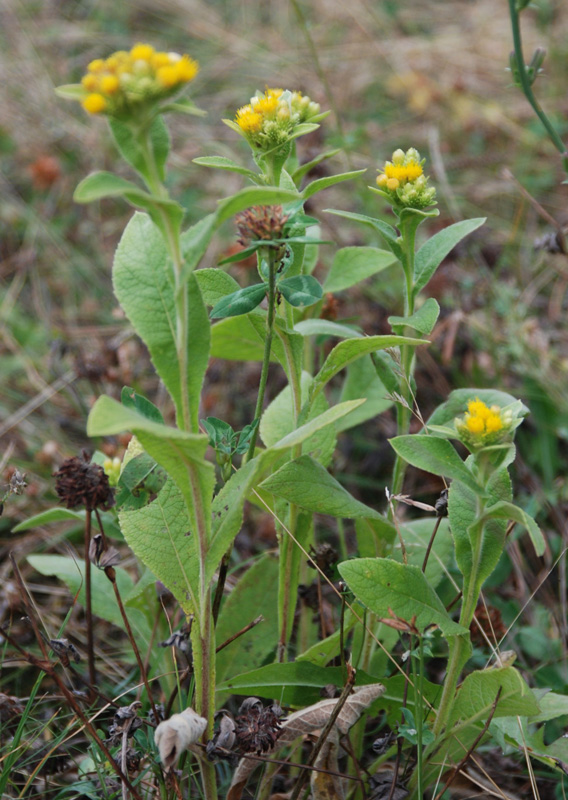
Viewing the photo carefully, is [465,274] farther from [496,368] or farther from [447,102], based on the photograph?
[447,102]

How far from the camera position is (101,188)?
1078 millimetres

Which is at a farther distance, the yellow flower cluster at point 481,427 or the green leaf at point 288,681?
the green leaf at point 288,681

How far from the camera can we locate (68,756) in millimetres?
1662

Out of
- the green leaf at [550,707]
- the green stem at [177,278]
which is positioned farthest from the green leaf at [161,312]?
the green leaf at [550,707]

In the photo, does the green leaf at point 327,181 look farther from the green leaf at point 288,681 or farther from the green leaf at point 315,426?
the green leaf at point 288,681

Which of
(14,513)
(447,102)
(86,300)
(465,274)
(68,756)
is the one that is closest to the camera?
(68,756)

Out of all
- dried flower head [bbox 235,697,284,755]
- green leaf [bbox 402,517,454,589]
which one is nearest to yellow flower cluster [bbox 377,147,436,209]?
green leaf [bbox 402,517,454,589]

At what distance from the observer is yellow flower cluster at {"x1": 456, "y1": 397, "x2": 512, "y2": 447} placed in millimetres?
1266

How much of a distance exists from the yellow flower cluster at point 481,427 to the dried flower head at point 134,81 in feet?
2.29

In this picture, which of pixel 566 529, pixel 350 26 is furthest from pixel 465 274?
pixel 350 26

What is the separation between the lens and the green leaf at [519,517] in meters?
1.16

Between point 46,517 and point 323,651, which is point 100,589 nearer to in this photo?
point 46,517

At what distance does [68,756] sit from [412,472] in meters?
1.61

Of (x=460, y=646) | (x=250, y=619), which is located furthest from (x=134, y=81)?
(x=250, y=619)
